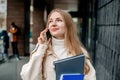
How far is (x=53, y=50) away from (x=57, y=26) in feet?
0.57

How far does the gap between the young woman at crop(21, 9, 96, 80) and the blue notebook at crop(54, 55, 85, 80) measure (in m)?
0.22

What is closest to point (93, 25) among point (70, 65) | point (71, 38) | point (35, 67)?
point (71, 38)

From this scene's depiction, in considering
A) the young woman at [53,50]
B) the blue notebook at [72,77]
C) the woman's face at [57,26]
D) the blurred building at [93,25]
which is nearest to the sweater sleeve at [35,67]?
the young woman at [53,50]

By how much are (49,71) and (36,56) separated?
0.14 metres

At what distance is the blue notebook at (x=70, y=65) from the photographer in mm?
2305

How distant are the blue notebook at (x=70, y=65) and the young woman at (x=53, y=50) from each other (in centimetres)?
22

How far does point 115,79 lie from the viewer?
541 centimetres

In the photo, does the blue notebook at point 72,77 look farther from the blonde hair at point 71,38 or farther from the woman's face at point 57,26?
the woman's face at point 57,26

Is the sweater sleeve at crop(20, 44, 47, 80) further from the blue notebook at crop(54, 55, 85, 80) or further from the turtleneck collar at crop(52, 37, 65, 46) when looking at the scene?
the blue notebook at crop(54, 55, 85, 80)

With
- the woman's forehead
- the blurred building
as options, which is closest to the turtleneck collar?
the woman's forehead

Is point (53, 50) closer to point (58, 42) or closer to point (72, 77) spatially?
point (58, 42)

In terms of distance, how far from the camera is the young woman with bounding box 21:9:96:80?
2555mm

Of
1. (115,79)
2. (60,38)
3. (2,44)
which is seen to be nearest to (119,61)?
(115,79)

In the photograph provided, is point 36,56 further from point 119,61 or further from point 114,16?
point 114,16
